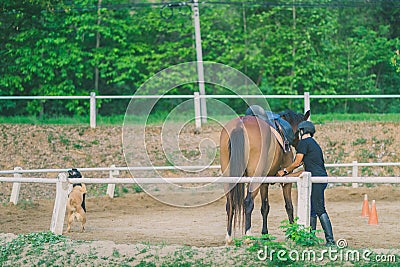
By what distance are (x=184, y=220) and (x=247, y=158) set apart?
3438mm

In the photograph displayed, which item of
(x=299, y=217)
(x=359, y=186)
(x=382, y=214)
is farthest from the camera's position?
(x=359, y=186)

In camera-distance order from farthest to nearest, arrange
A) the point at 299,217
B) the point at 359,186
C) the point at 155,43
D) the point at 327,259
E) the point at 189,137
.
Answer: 1. the point at 155,43
2. the point at 189,137
3. the point at 359,186
4. the point at 299,217
5. the point at 327,259

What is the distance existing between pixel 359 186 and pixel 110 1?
14323 mm

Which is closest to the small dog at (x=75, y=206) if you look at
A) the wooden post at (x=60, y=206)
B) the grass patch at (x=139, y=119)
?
the wooden post at (x=60, y=206)

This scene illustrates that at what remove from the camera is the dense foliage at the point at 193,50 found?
86.0ft

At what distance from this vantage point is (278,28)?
29.4 m

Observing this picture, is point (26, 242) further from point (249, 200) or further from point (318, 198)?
point (318, 198)

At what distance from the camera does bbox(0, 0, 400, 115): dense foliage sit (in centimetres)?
2620

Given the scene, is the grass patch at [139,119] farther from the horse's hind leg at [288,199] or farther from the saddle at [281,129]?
the horse's hind leg at [288,199]

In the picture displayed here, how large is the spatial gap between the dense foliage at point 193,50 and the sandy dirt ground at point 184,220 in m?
11.2

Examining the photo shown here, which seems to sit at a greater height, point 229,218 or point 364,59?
point 364,59

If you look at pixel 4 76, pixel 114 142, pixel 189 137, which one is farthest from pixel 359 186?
pixel 4 76

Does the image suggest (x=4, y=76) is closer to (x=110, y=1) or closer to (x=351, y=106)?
(x=110, y=1)

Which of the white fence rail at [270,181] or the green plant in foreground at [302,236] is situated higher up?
the white fence rail at [270,181]
